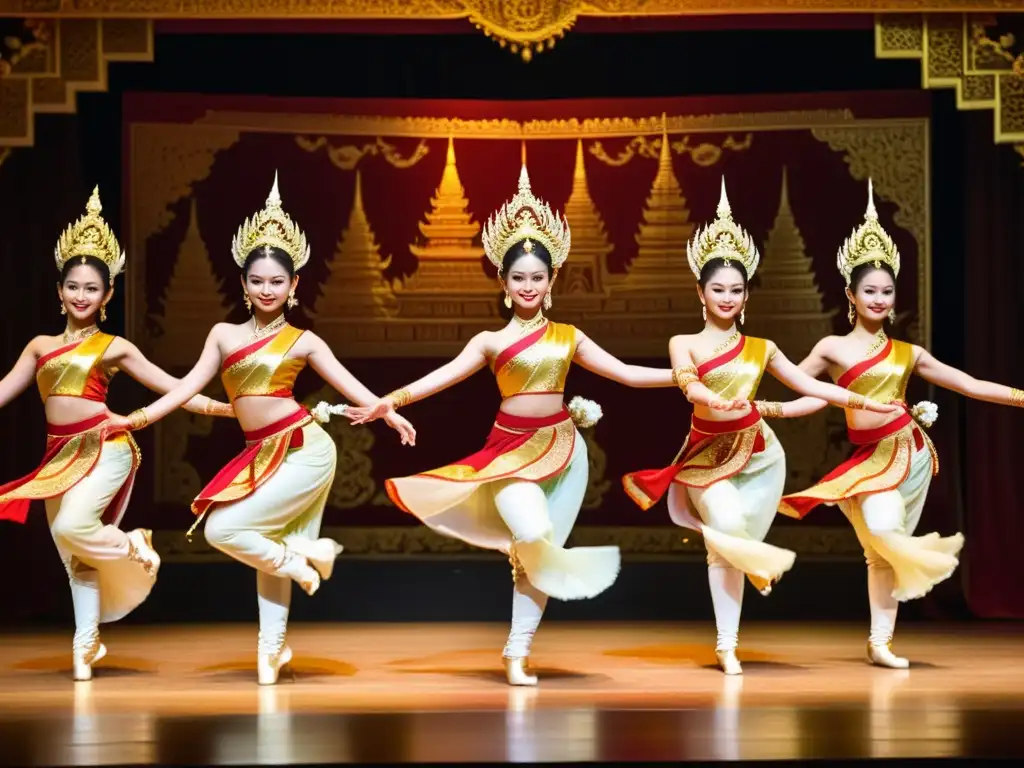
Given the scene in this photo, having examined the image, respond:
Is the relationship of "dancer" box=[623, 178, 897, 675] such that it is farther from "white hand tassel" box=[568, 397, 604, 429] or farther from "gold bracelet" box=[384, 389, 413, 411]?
"gold bracelet" box=[384, 389, 413, 411]

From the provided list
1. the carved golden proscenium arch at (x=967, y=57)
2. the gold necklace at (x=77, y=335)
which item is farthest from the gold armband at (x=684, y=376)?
the gold necklace at (x=77, y=335)

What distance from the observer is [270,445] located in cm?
456

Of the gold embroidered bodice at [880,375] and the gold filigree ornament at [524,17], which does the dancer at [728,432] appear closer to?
the gold embroidered bodice at [880,375]

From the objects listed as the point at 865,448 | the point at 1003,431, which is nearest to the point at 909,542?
the point at 865,448

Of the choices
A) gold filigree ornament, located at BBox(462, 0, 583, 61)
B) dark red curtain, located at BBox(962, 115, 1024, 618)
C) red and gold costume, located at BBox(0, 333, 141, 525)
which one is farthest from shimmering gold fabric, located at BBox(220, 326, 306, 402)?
dark red curtain, located at BBox(962, 115, 1024, 618)

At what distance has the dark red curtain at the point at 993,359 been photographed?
6.04 metres

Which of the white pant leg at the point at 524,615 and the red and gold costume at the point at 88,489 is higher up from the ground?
the red and gold costume at the point at 88,489

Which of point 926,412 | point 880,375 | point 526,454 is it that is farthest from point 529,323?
point 926,412

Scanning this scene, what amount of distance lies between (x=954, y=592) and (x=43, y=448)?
3.66 meters

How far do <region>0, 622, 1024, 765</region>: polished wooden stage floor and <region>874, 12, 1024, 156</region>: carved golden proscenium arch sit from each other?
1892mm

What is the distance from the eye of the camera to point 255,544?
4.43 meters

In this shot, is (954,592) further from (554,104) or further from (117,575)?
A: (117,575)

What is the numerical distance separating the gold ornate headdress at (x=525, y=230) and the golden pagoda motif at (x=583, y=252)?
72.3 inches

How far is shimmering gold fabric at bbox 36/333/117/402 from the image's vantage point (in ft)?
15.4
